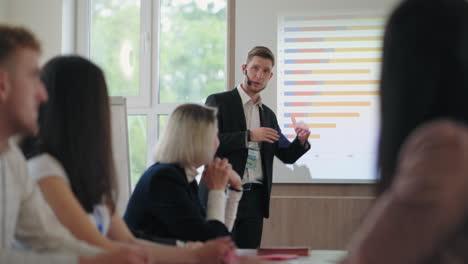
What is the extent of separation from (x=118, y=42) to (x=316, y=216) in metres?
2.13

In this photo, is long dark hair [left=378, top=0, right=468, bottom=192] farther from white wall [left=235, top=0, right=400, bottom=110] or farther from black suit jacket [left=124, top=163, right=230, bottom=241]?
→ white wall [left=235, top=0, right=400, bottom=110]

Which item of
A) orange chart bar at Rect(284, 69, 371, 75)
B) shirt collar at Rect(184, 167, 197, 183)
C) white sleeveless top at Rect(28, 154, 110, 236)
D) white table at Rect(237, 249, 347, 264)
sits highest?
orange chart bar at Rect(284, 69, 371, 75)

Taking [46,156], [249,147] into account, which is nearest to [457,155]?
[46,156]

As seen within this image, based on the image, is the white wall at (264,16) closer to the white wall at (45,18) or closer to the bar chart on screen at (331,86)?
the bar chart on screen at (331,86)

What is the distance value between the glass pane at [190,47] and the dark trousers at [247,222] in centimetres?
151

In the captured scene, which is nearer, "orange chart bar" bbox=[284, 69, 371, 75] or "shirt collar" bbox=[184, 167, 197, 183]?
"shirt collar" bbox=[184, 167, 197, 183]

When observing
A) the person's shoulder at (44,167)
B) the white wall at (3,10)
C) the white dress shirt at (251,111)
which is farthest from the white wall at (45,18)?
the person's shoulder at (44,167)

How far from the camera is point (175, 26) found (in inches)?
195

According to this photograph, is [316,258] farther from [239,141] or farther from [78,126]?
[239,141]

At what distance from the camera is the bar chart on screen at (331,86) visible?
4.44 metres

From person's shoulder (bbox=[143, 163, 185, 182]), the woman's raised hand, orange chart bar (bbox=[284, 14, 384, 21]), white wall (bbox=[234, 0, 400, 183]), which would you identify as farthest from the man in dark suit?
person's shoulder (bbox=[143, 163, 185, 182])

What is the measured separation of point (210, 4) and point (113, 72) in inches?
38.0

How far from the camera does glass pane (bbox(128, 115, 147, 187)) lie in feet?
16.1

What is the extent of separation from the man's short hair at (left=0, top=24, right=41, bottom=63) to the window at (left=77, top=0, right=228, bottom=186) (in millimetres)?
3473
